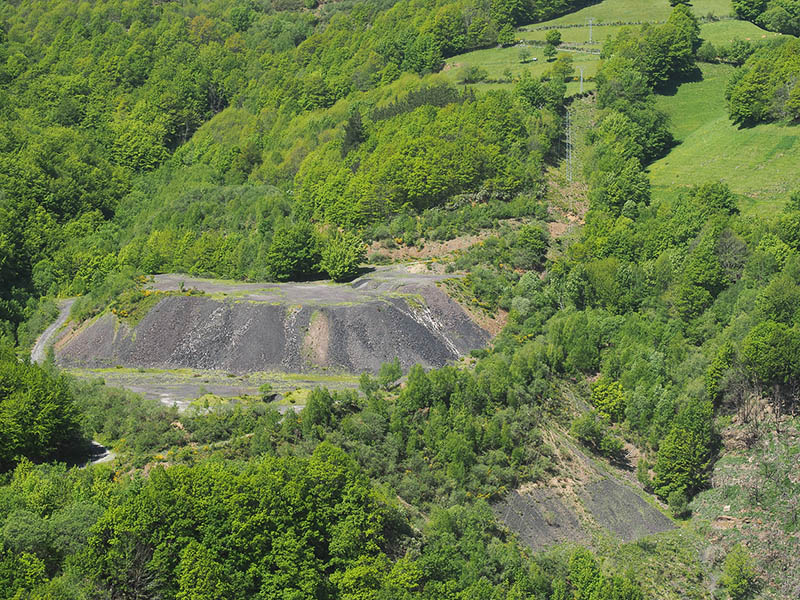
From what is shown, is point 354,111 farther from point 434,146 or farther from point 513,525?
point 513,525

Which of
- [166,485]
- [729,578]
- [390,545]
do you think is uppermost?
[166,485]

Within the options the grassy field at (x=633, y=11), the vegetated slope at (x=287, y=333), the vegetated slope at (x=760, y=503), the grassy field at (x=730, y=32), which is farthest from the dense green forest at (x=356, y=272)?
the vegetated slope at (x=287, y=333)

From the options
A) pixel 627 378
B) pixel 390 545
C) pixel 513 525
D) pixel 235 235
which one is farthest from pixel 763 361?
pixel 235 235

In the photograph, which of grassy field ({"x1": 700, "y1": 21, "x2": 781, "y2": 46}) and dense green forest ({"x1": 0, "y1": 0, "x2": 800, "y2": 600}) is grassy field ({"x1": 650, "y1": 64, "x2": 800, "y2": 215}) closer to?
dense green forest ({"x1": 0, "y1": 0, "x2": 800, "y2": 600})

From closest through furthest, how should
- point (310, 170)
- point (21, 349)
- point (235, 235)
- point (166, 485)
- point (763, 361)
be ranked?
1. point (166, 485)
2. point (763, 361)
3. point (21, 349)
4. point (235, 235)
5. point (310, 170)

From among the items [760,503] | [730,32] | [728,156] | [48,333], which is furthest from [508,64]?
[760,503]

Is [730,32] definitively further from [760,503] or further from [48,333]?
[48,333]
